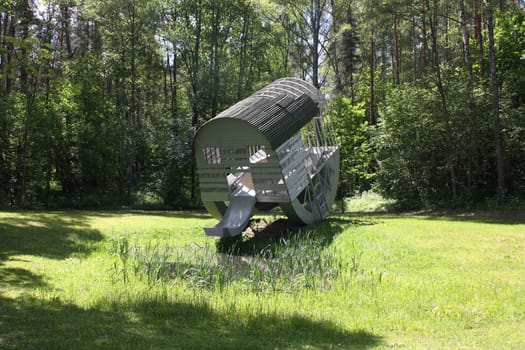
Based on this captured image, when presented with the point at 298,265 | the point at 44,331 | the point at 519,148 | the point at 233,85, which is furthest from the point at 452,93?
the point at 44,331

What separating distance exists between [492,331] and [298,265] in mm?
3851

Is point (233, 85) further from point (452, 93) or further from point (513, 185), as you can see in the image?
point (513, 185)

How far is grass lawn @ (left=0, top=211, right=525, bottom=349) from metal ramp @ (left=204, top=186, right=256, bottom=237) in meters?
0.66

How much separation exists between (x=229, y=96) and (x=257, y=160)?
15890mm

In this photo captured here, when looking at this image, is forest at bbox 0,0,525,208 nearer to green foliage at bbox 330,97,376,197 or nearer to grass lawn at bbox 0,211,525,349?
green foliage at bbox 330,97,376,197

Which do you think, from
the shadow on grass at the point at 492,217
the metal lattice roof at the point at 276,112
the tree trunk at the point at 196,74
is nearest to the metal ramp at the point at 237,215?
the metal lattice roof at the point at 276,112

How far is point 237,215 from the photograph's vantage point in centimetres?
1315

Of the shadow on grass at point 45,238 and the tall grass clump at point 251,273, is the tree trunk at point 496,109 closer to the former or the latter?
the tall grass clump at point 251,273

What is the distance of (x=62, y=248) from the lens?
1125cm

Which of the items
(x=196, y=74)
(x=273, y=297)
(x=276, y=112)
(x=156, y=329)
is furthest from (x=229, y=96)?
(x=156, y=329)

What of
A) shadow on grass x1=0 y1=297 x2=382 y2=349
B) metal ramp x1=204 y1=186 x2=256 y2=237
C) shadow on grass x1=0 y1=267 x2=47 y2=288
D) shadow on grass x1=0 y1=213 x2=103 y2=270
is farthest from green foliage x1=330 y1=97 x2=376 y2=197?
shadow on grass x1=0 y1=297 x2=382 y2=349

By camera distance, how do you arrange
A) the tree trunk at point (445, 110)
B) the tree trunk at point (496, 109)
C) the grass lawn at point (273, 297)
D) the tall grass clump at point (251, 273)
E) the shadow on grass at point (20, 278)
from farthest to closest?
the tree trunk at point (445, 110) → the tree trunk at point (496, 109) → the tall grass clump at point (251, 273) → the shadow on grass at point (20, 278) → the grass lawn at point (273, 297)

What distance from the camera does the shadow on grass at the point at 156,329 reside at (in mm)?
4707

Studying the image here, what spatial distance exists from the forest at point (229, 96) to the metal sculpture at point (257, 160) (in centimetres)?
832
